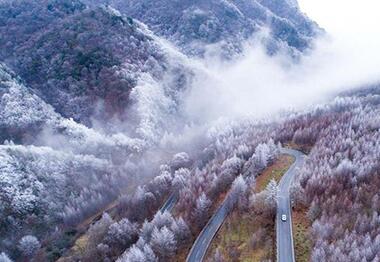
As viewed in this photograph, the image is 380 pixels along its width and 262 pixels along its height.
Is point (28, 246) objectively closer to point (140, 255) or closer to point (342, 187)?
point (140, 255)

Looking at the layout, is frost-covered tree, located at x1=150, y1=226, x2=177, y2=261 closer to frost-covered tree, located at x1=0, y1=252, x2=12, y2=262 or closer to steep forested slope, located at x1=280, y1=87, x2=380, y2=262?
steep forested slope, located at x1=280, y1=87, x2=380, y2=262

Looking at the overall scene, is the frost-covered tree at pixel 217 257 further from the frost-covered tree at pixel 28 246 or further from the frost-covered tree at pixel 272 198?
the frost-covered tree at pixel 28 246

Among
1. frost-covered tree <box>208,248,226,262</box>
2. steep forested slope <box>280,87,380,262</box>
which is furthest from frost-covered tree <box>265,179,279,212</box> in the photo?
frost-covered tree <box>208,248,226,262</box>

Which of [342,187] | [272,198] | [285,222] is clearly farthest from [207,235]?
[342,187]

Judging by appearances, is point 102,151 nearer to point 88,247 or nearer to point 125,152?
point 125,152

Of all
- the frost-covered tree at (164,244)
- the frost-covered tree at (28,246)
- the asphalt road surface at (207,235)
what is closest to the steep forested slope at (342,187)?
the asphalt road surface at (207,235)

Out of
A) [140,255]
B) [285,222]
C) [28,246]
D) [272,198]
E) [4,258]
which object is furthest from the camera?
[28,246]

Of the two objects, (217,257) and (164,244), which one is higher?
(217,257)

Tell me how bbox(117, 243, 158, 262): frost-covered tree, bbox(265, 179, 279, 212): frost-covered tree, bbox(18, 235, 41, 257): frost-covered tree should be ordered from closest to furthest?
1. bbox(117, 243, 158, 262): frost-covered tree
2. bbox(265, 179, 279, 212): frost-covered tree
3. bbox(18, 235, 41, 257): frost-covered tree
